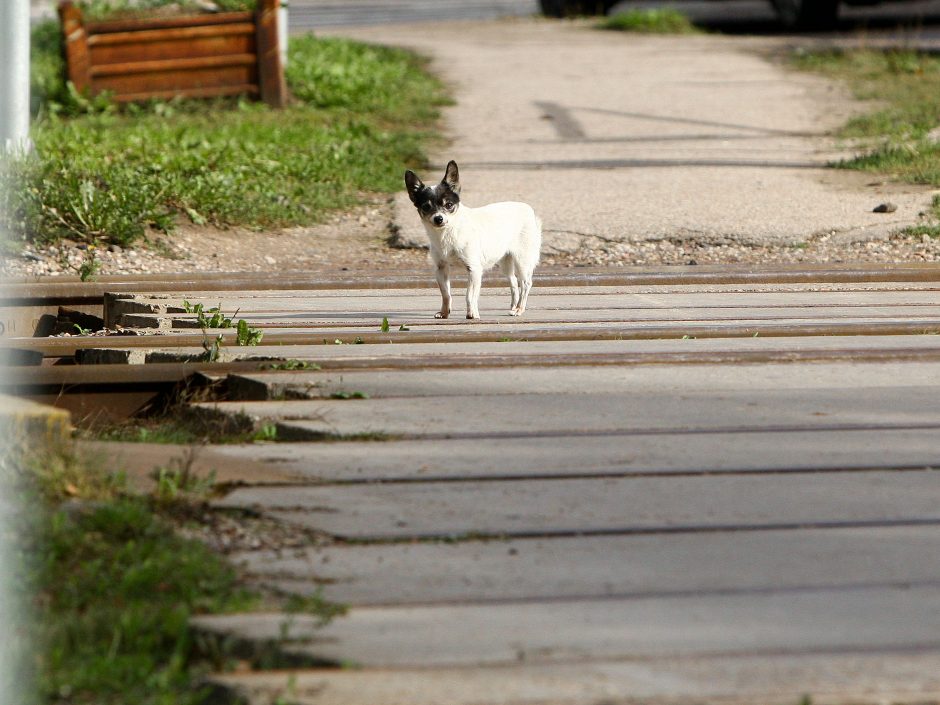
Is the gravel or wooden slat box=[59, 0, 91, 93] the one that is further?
wooden slat box=[59, 0, 91, 93]

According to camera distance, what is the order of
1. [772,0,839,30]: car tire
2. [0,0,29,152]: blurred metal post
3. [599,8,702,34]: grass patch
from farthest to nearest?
[599,8,702,34]: grass patch
[772,0,839,30]: car tire
[0,0,29,152]: blurred metal post

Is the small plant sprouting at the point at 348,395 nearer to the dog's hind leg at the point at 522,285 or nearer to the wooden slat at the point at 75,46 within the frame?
the dog's hind leg at the point at 522,285

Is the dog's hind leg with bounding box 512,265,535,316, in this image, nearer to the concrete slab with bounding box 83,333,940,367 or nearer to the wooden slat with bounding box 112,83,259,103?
the concrete slab with bounding box 83,333,940,367

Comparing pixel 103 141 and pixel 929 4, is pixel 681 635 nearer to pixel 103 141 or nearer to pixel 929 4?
pixel 103 141

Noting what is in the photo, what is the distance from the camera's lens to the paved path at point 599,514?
7.25 ft

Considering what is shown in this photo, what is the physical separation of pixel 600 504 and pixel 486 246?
2.21 meters

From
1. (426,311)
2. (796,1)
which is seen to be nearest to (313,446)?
(426,311)

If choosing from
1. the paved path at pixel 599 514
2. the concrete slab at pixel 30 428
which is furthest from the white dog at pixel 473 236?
the concrete slab at pixel 30 428

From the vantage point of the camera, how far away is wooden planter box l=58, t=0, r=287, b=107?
11812 millimetres

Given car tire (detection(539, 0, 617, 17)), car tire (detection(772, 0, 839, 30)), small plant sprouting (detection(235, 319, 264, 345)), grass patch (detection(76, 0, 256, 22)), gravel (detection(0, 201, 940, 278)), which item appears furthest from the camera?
car tire (detection(539, 0, 617, 17))

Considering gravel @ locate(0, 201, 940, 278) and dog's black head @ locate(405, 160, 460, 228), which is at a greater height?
dog's black head @ locate(405, 160, 460, 228)

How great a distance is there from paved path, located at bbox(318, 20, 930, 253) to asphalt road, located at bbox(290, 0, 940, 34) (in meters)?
2.97

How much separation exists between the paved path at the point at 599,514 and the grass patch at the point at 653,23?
14.7 meters

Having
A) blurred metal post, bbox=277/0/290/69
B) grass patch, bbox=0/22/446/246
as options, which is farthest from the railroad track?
blurred metal post, bbox=277/0/290/69
